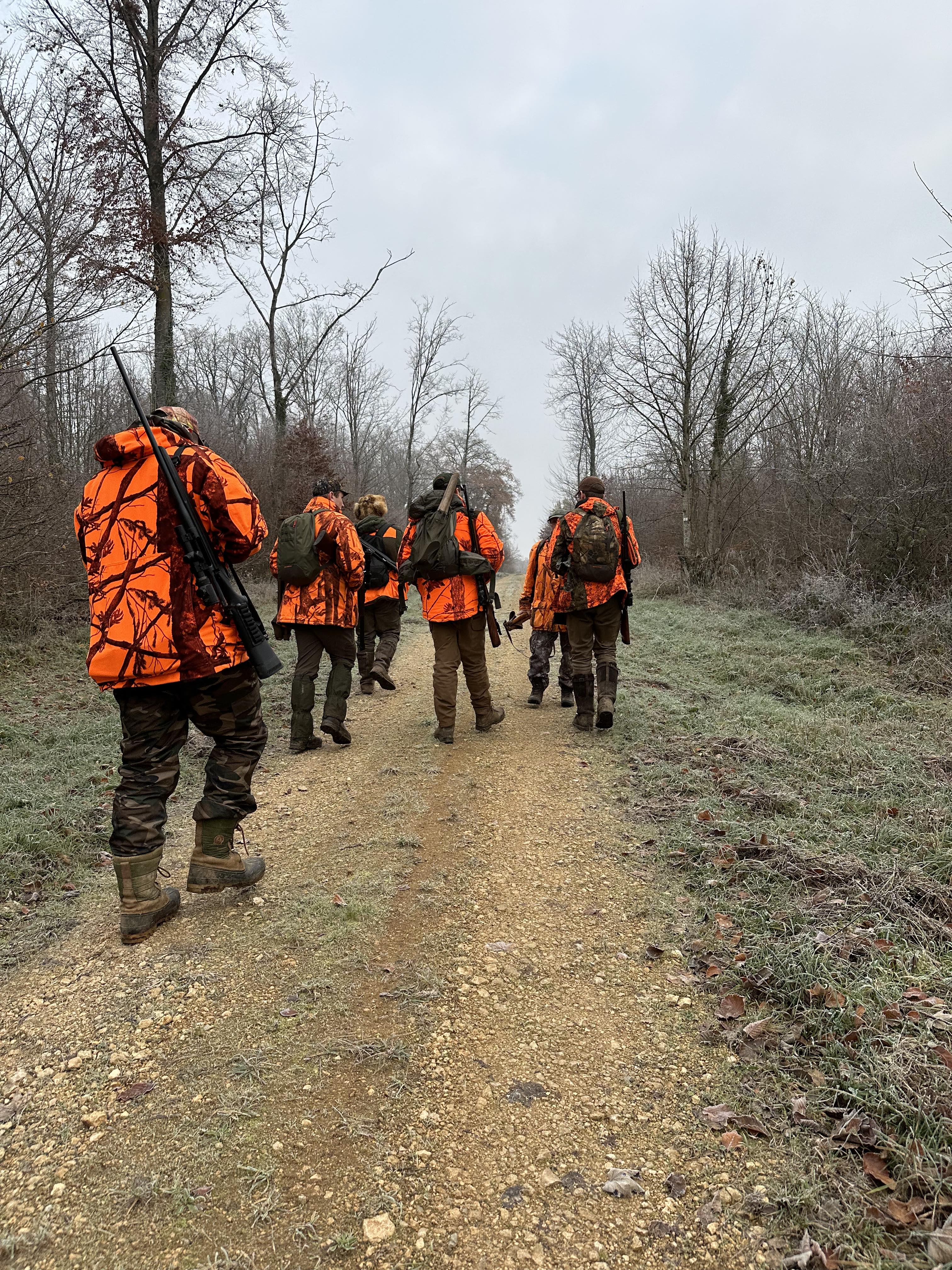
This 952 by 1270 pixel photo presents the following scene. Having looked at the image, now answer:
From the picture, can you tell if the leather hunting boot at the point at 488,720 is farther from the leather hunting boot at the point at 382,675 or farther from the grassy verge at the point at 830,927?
the leather hunting boot at the point at 382,675

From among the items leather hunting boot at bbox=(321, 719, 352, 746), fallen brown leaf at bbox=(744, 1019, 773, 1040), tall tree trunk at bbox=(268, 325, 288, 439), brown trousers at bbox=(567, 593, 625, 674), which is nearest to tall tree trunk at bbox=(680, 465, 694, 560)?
tall tree trunk at bbox=(268, 325, 288, 439)

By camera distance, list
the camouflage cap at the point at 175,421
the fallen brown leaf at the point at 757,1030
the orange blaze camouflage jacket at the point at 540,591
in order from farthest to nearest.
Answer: the orange blaze camouflage jacket at the point at 540,591
the camouflage cap at the point at 175,421
the fallen brown leaf at the point at 757,1030

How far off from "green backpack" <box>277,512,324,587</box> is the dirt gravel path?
109 inches

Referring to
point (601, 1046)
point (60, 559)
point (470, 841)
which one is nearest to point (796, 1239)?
point (601, 1046)

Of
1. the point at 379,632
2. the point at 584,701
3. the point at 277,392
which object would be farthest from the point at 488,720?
the point at 277,392

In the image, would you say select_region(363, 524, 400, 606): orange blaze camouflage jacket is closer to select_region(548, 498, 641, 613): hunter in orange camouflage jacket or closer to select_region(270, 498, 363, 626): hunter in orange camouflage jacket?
select_region(270, 498, 363, 626): hunter in orange camouflage jacket

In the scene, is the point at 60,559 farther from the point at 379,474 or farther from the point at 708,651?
the point at 379,474

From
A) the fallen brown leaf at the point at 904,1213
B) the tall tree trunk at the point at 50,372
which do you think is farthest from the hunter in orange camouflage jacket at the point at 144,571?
the tall tree trunk at the point at 50,372

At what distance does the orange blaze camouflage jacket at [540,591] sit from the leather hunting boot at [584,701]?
3.59ft

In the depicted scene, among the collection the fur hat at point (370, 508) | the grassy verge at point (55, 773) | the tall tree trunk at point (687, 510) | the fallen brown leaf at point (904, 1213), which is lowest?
the fallen brown leaf at point (904, 1213)

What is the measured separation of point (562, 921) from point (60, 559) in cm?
1081

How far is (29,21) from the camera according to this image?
10.6 metres

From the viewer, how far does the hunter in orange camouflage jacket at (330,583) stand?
6.21 metres

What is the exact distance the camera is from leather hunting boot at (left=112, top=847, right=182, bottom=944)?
3.16 m
